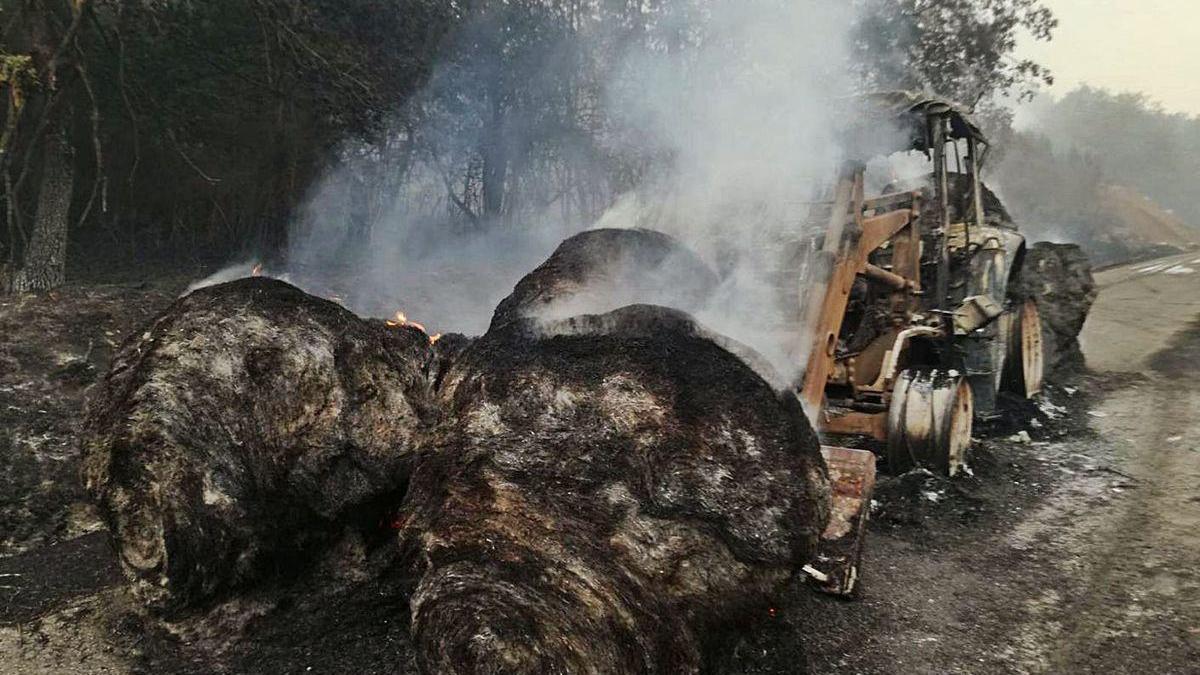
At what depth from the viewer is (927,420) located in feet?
17.6

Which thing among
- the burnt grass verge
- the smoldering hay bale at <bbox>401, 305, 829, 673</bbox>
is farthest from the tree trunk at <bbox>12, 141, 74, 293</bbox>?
the smoldering hay bale at <bbox>401, 305, 829, 673</bbox>

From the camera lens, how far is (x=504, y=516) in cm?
263

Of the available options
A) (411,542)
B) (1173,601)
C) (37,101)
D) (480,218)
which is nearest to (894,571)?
(1173,601)

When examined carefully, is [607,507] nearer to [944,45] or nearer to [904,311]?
[904,311]

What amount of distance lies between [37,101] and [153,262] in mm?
2965

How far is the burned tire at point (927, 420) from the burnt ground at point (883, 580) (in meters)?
0.21

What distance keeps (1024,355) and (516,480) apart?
6.98 metres

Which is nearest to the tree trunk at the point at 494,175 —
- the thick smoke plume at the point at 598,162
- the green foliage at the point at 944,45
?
the thick smoke plume at the point at 598,162

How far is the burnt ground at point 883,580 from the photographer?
3223 mm

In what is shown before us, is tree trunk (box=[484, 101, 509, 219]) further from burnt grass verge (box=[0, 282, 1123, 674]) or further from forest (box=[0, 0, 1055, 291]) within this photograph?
burnt grass verge (box=[0, 282, 1123, 674])

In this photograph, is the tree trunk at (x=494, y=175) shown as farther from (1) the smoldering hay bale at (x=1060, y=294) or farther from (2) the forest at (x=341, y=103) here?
(1) the smoldering hay bale at (x=1060, y=294)

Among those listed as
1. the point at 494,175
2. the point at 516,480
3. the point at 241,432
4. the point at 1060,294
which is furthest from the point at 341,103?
the point at 1060,294

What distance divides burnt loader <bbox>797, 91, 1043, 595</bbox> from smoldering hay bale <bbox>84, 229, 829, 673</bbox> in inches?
60.0

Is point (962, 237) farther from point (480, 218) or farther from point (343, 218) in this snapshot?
point (480, 218)
